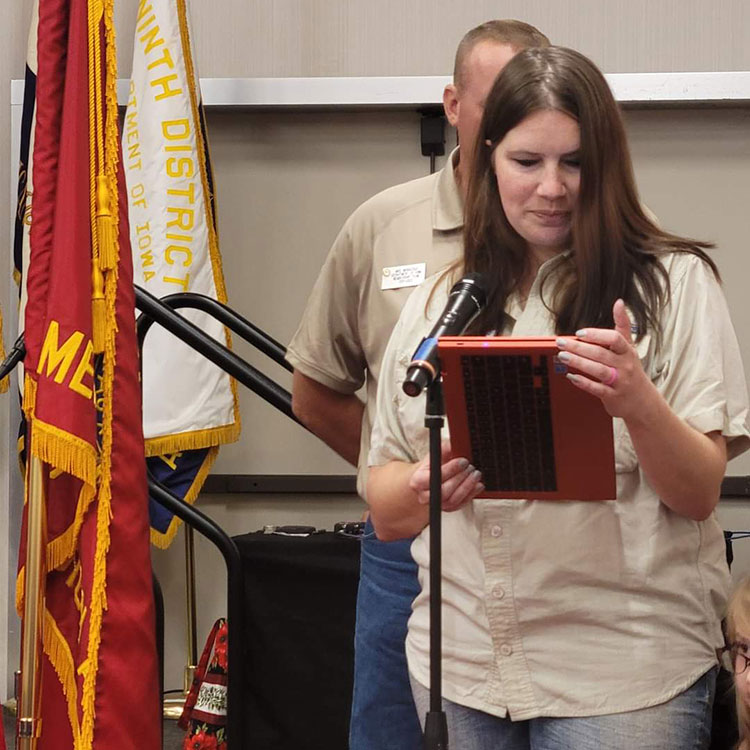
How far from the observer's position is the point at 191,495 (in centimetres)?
335

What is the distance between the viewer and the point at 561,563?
4.11 ft

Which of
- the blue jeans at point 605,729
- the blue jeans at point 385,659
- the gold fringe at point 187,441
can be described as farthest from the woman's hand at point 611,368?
the gold fringe at point 187,441

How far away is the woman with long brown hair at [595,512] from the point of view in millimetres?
1230

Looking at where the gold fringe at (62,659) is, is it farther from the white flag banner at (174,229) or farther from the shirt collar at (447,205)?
the shirt collar at (447,205)

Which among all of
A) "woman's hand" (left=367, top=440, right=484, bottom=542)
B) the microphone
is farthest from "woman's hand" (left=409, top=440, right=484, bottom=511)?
the microphone

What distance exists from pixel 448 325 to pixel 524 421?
0.13 m

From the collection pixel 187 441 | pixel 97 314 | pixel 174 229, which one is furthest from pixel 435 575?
pixel 174 229

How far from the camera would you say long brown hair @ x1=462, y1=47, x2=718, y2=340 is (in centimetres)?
129

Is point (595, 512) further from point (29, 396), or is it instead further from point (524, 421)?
point (29, 396)

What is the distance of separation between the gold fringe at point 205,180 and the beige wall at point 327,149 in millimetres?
231

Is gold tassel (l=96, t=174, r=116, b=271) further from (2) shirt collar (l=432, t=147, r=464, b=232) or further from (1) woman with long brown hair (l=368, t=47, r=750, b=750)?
(1) woman with long brown hair (l=368, t=47, r=750, b=750)

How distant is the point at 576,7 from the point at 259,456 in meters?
1.67

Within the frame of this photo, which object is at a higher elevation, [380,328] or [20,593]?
[380,328]

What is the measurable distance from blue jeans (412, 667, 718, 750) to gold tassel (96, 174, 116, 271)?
1378mm
